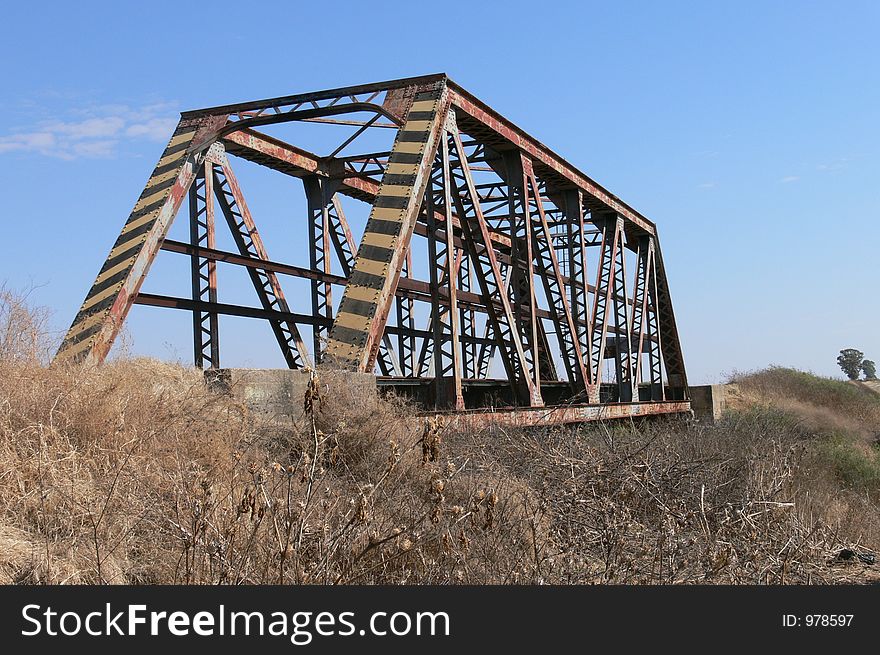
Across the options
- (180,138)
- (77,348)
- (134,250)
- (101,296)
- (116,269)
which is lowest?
(77,348)

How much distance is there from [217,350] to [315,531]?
33.0ft

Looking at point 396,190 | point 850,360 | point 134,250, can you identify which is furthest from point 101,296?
point 850,360

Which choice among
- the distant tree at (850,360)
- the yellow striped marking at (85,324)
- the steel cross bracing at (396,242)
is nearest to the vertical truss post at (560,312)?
the steel cross bracing at (396,242)

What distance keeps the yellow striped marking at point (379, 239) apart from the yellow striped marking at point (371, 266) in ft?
0.82

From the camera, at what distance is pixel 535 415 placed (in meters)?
12.3

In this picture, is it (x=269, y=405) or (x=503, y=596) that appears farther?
(x=269, y=405)

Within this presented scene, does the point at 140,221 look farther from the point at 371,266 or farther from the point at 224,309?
the point at 371,266

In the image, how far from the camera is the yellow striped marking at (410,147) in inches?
440

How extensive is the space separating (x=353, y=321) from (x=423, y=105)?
149 inches

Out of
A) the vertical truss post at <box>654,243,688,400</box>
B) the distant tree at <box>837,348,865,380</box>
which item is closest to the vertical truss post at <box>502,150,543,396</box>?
the vertical truss post at <box>654,243,688,400</box>

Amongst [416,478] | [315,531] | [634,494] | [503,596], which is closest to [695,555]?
[634,494]

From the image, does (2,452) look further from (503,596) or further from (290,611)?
(503,596)

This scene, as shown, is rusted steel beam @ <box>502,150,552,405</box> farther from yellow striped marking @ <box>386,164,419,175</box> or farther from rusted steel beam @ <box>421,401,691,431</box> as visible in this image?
yellow striped marking @ <box>386,164,419,175</box>

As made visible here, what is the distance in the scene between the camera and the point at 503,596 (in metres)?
4.20
